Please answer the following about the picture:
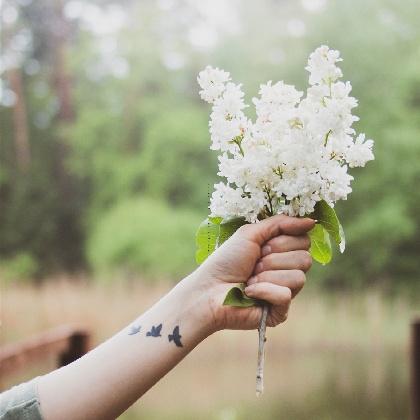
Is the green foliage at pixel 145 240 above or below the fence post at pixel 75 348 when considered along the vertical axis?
above

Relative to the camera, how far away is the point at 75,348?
111 inches

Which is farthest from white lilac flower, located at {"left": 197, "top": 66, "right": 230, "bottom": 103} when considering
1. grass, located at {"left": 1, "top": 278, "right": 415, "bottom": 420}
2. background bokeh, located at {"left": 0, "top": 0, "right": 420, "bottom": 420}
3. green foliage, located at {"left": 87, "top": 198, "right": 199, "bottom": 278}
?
green foliage, located at {"left": 87, "top": 198, "right": 199, "bottom": 278}

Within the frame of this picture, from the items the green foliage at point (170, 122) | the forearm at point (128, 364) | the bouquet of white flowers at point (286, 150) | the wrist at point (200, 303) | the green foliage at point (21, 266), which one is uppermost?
the green foliage at point (170, 122)

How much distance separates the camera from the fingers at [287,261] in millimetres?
936

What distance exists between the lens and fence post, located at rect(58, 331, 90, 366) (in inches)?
110

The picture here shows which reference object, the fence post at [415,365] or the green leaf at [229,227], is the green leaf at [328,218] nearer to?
the green leaf at [229,227]

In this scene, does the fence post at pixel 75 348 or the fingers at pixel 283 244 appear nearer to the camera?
the fingers at pixel 283 244

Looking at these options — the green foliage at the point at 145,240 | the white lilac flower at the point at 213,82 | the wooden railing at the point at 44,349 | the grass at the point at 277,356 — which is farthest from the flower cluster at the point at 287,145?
the green foliage at the point at 145,240

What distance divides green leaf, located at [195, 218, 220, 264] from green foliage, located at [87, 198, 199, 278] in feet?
27.5

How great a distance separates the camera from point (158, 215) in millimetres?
10133

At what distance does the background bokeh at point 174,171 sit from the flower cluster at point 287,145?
4.66 metres

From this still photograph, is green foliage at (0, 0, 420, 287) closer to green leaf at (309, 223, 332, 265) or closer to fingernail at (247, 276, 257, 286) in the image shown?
green leaf at (309, 223, 332, 265)

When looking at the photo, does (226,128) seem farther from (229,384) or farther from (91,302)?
(91,302)

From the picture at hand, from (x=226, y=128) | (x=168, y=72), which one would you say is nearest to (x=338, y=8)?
(x=168, y=72)
